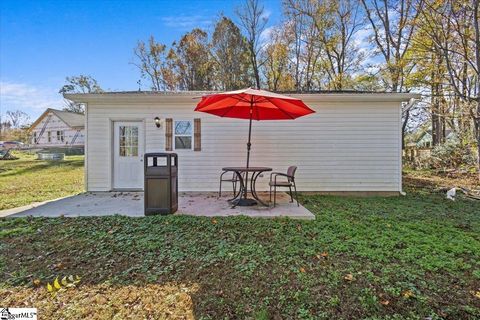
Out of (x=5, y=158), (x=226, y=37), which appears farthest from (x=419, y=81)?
(x=5, y=158)

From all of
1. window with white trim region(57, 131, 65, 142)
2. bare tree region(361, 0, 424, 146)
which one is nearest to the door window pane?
bare tree region(361, 0, 424, 146)

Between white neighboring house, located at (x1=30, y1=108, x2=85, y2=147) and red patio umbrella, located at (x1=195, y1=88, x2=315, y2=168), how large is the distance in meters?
23.7

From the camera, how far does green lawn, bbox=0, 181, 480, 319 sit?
2.20m

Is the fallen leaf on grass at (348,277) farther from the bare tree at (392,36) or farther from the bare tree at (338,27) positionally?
the bare tree at (338,27)

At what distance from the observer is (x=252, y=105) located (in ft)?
16.5

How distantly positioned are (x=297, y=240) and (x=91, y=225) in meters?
3.07

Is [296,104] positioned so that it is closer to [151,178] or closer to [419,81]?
[151,178]

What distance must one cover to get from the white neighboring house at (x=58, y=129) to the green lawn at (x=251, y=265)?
80.1 ft

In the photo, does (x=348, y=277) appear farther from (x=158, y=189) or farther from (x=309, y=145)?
(x=309, y=145)

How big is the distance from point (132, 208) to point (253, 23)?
14.1 m

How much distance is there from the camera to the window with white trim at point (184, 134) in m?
7.05

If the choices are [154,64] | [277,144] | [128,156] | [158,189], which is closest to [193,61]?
[154,64]

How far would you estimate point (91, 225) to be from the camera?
4020mm

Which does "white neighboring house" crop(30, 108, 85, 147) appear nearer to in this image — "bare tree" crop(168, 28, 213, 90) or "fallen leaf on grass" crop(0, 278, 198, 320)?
"bare tree" crop(168, 28, 213, 90)
